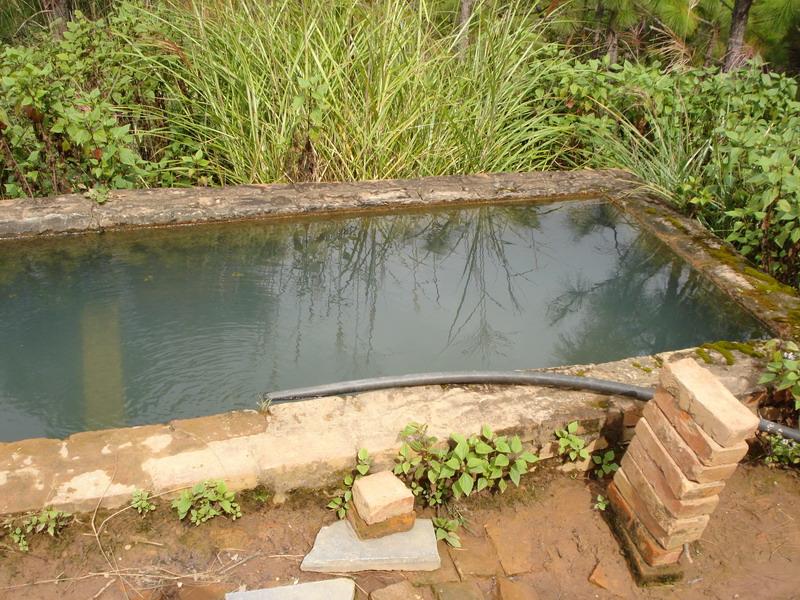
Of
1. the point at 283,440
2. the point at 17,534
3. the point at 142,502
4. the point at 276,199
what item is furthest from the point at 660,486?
the point at 276,199

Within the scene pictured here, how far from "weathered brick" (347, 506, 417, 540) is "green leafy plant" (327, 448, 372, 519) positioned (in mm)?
42

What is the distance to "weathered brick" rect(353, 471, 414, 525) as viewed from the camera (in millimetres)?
1872

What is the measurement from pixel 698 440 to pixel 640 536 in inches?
14.6

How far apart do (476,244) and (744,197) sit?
1.30 m

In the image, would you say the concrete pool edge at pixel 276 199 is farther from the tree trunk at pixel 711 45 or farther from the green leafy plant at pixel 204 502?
the tree trunk at pixel 711 45

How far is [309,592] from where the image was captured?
176 cm

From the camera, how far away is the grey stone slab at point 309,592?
5.67 feet

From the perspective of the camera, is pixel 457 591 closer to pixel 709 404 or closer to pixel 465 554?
pixel 465 554

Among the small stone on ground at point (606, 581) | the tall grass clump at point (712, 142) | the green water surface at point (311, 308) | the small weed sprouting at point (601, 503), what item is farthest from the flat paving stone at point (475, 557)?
the tall grass clump at point (712, 142)

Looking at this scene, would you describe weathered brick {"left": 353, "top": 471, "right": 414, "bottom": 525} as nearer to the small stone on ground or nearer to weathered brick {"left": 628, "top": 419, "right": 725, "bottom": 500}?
the small stone on ground

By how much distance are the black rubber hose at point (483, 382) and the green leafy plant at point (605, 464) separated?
0.20 meters

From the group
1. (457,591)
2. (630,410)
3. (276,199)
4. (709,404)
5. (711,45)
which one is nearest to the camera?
(709,404)

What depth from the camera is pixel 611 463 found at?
2266 mm

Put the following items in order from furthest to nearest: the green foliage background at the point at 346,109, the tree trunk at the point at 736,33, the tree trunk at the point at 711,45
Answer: the tree trunk at the point at 711,45 → the tree trunk at the point at 736,33 → the green foliage background at the point at 346,109
